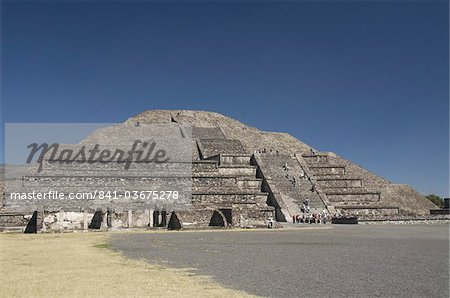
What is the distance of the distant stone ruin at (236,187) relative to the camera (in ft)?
74.0

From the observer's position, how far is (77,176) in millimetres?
26641

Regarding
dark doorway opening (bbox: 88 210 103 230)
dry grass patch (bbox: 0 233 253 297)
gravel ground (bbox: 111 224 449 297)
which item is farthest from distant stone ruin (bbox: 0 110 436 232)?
dry grass patch (bbox: 0 233 253 297)

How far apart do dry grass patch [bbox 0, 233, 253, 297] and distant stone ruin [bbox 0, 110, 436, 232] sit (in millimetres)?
12199

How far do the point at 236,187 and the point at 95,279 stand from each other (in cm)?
2153

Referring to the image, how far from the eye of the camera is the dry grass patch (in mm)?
6227

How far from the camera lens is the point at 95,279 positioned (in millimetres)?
7199

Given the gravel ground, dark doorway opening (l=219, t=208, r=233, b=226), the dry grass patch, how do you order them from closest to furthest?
the dry grass patch → the gravel ground → dark doorway opening (l=219, t=208, r=233, b=226)

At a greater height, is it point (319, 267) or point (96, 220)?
point (96, 220)

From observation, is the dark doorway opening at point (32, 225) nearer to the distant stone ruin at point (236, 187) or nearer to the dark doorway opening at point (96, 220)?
the distant stone ruin at point (236, 187)

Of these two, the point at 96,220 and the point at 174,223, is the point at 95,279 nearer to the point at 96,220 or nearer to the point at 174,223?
the point at 174,223

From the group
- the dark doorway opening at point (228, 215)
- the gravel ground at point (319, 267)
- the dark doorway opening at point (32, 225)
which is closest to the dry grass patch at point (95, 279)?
the gravel ground at point (319, 267)

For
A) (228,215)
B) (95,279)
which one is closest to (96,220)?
(228,215)

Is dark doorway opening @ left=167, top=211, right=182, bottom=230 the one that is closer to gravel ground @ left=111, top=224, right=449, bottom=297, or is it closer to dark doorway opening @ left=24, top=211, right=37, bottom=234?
dark doorway opening @ left=24, top=211, right=37, bottom=234

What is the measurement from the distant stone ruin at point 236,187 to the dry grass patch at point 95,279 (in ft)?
40.0
